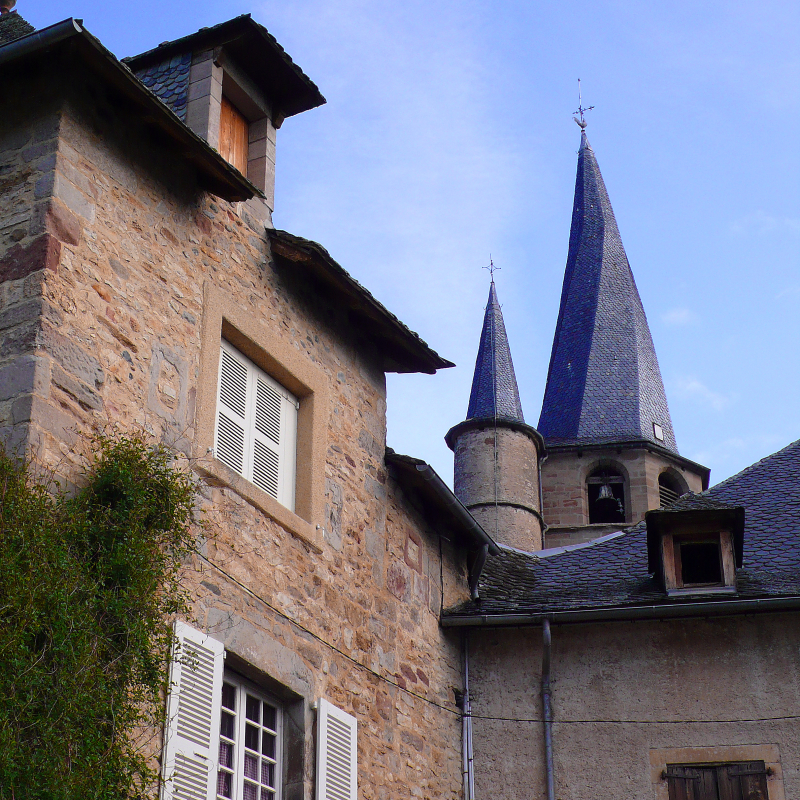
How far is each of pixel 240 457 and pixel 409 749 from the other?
2.42 m

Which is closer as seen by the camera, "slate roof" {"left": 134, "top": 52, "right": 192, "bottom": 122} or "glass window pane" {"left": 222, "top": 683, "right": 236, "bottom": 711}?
"glass window pane" {"left": 222, "top": 683, "right": 236, "bottom": 711}

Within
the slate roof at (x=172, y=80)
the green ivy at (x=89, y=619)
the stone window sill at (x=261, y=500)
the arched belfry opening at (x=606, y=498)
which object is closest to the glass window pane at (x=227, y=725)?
→ the green ivy at (x=89, y=619)

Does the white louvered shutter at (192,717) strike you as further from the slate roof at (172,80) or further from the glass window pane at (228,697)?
the slate roof at (172,80)

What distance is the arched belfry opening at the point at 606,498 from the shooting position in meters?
25.1

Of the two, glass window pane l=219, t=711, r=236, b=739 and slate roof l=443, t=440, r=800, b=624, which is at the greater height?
slate roof l=443, t=440, r=800, b=624

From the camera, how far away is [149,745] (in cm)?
660

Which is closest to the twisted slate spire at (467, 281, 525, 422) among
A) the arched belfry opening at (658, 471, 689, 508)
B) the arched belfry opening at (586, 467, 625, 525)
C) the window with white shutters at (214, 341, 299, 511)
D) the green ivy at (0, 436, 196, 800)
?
the arched belfry opening at (586, 467, 625, 525)

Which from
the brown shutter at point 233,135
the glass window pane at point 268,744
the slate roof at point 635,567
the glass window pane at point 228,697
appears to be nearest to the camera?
the glass window pane at point 228,697

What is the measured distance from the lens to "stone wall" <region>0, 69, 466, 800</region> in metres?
7.10

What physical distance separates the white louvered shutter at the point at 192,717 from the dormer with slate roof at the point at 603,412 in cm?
1716

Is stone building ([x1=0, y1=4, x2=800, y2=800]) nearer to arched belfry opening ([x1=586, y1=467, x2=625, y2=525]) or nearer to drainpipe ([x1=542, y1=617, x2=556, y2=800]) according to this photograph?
drainpipe ([x1=542, y1=617, x2=556, y2=800])

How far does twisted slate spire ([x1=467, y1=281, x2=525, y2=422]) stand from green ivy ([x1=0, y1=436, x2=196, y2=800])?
1576cm

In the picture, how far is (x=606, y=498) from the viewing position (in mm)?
25031

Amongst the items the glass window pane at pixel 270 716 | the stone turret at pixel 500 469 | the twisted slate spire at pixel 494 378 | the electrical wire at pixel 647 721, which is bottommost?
the glass window pane at pixel 270 716
